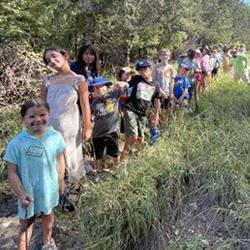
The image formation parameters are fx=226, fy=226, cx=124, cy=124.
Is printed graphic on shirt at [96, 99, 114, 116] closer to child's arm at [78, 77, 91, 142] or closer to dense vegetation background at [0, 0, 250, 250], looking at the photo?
child's arm at [78, 77, 91, 142]

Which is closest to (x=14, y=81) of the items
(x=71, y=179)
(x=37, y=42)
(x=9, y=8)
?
(x=9, y=8)

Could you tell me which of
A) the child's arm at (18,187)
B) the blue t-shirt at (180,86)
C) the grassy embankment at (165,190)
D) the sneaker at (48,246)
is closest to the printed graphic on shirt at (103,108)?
the grassy embankment at (165,190)

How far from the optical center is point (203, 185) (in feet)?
7.79

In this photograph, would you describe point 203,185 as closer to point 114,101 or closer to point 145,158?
point 145,158

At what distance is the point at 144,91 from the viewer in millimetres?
2994

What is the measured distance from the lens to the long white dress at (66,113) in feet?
6.75

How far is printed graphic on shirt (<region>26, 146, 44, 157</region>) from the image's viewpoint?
1579mm

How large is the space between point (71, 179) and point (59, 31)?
7489 mm

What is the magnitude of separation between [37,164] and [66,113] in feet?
2.06

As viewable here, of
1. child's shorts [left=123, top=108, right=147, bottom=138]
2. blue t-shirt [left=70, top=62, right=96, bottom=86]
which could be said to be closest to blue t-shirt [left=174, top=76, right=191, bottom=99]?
child's shorts [left=123, top=108, right=147, bottom=138]

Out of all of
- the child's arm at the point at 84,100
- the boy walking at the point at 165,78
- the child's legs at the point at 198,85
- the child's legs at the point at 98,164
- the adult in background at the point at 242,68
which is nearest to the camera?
the child's arm at the point at 84,100

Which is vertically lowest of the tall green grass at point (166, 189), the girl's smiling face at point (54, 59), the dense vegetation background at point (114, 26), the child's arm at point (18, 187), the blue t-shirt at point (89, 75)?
the tall green grass at point (166, 189)

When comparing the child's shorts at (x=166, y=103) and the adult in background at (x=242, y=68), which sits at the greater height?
the adult in background at (x=242, y=68)

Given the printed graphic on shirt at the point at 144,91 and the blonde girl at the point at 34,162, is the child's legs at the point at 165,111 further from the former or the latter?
the blonde girl at the point at 34,162
